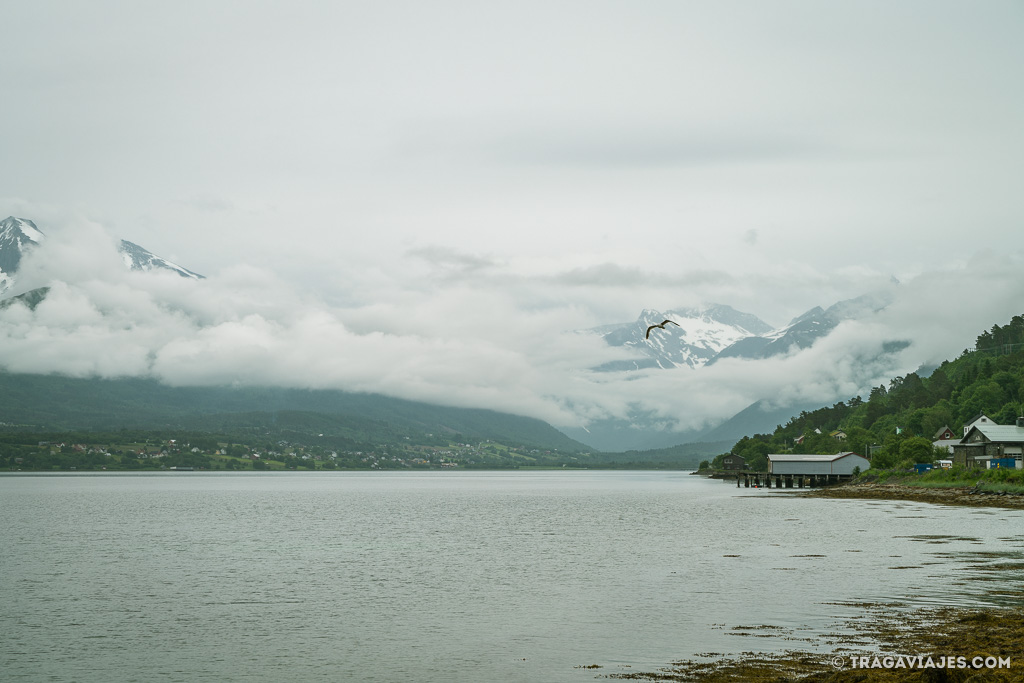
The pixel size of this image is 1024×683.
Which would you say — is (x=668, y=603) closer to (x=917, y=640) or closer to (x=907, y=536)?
(x=917, y=640)

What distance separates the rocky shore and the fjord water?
1432 centimetres

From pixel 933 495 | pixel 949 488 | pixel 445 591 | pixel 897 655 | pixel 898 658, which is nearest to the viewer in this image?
pixel 898 658

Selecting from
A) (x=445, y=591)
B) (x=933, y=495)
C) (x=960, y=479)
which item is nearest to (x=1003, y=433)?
(x=960, y=479)

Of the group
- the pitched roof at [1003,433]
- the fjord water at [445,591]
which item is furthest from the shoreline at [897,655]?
the pitched roof at [1003,433]

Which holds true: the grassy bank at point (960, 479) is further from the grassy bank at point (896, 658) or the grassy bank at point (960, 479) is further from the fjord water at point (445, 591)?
the grassy bank at point (896, 658)

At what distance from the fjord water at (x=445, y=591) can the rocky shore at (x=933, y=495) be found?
1432 cm

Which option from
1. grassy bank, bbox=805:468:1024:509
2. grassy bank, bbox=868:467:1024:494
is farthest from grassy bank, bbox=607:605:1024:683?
grassy bank, bbox=868:467:1024:494

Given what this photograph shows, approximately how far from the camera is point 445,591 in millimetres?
47406

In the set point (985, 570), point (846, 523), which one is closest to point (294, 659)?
point (985, 570)

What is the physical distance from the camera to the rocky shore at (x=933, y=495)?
107812 millimetres

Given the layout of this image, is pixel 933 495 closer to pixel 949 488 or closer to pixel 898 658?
pixel 949 488

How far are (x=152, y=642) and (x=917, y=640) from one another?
93.1ft

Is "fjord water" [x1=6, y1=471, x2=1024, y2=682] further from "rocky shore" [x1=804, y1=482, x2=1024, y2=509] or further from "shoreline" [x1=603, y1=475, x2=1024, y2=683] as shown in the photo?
"rocky shore" [x1=804, y1=482, x2=1024, y2=509]

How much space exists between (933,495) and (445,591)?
4058 inches
